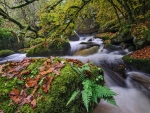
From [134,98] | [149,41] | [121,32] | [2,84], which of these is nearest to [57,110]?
[2,84]

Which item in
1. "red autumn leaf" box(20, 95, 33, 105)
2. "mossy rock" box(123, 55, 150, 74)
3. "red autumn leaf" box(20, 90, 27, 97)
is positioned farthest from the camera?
"mossy rock" box(123, 55, 150, 74)

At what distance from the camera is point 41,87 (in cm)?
295

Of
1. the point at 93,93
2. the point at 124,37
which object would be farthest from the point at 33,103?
the point at 124,37

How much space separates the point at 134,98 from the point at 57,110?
9.69ft

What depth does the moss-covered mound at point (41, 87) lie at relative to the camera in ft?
8.90

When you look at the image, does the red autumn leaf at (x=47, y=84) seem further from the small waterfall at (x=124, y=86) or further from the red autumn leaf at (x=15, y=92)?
the small waterfall at (x=124, y=86)

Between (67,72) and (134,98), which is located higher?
(67,72)

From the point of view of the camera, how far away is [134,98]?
4.80 meters

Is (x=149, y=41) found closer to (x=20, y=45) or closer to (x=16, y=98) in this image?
(x=16, y=98)

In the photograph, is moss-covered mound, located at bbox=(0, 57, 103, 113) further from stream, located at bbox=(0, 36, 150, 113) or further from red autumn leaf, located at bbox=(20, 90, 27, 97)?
stream, located at bbox=(0, 36, 150, 113)

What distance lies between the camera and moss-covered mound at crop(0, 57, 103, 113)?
2713 mm

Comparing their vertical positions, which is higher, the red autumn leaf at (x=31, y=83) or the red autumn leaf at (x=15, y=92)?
the red autumn leaf at (x=31, y=83)

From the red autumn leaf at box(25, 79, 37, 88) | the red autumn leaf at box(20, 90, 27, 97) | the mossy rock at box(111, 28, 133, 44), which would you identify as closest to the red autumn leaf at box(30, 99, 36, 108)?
the red autumn leaf at box(20, 90, 27, 97)

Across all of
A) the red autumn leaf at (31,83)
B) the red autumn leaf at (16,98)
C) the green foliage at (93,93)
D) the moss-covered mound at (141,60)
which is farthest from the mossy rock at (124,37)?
the red autumn leaf at (16,98)
